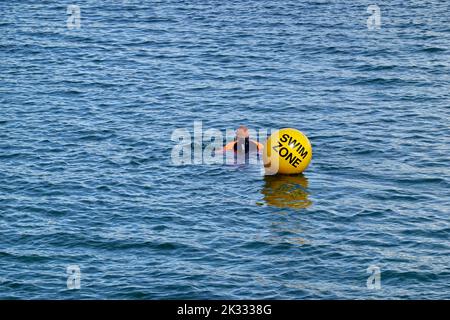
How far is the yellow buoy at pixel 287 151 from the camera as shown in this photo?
29.5 m

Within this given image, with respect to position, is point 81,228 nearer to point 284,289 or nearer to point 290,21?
point 284,289

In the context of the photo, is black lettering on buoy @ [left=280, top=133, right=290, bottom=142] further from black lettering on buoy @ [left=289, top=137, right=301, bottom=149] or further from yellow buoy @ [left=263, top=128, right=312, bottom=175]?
black lettering on buoy @ [left=289, top=137, right=301, bottom=149]

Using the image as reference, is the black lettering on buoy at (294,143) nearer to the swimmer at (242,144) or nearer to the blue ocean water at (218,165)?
the blue ocean water at (218,165)

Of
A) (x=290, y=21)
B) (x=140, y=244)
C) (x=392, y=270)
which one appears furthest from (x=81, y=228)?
(x=290, y=21)

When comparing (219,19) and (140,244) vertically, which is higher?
(219,19)

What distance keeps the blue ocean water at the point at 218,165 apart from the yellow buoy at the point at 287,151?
0.82m

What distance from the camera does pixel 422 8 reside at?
2154 inches

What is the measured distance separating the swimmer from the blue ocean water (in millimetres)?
1249

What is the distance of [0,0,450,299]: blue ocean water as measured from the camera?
24031mm

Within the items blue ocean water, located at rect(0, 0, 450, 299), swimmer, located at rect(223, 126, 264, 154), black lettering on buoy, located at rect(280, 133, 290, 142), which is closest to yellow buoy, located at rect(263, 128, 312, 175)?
black lettering on buoy, located at rect(280, 133, 290, 142)

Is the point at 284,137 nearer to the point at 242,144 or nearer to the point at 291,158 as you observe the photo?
the point at 291,158

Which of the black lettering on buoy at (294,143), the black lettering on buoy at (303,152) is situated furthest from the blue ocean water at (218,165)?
the black lettering on buoy at (294,143)

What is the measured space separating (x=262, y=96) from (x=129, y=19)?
17329mm

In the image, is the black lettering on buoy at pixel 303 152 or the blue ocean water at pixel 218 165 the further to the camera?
the black lettering on buoy at pixel 303 152
